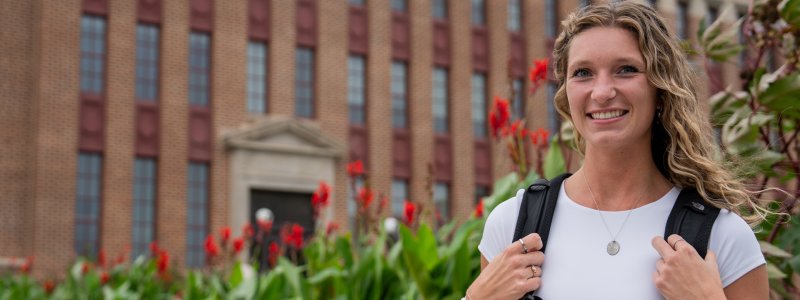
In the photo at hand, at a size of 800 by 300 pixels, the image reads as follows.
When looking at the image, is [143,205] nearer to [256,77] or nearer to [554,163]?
[256,77]

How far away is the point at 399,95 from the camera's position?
30859mm

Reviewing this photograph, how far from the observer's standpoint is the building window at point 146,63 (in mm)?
27438

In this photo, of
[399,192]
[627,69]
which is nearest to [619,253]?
[627,69]

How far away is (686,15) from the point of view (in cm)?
3519

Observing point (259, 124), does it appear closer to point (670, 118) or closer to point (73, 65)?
point (73, 65)

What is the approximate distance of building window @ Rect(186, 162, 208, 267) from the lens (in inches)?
1073

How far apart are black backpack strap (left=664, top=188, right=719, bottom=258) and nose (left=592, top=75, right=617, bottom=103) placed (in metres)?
0.30

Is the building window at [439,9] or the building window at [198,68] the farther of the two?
the building window at [439,9]

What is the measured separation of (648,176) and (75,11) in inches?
1019

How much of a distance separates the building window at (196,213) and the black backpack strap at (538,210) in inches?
984

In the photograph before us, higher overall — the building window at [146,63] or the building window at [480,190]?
the building window at [146,63]

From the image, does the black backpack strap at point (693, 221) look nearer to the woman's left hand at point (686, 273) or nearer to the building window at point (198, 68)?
the woman's left hand at point (686, 273)

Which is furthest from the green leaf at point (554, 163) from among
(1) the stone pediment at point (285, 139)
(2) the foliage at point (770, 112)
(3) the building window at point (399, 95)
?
(3) the building window at point (399, 95)

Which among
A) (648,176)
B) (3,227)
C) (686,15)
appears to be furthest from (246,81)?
(648,176)
